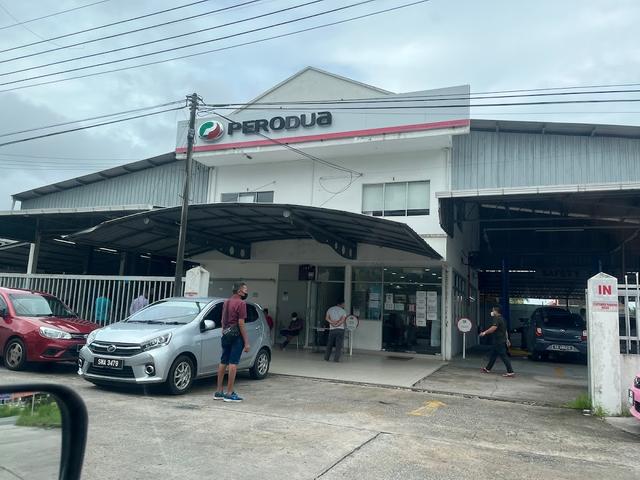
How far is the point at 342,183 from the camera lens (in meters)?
18.0

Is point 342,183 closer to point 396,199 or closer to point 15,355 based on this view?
point 396,199

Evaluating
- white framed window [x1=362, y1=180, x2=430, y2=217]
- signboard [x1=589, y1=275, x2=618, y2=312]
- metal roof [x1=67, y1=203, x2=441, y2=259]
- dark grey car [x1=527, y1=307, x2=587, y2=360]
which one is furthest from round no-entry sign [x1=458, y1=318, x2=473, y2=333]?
signboard [x1=589, y1=275, x2=618, y2=312]

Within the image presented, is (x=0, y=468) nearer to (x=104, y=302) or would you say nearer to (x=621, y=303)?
(x=621, y=303)

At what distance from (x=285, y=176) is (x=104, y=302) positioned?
25.4 feet

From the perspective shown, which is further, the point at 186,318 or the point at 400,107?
the point at 400,107

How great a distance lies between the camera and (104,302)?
558 inches

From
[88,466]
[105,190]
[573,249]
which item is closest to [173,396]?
[88,466]

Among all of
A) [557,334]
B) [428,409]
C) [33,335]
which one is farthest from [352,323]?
[33,335]

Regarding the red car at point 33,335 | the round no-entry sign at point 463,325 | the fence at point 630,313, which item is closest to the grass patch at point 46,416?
the fence at point 630,313

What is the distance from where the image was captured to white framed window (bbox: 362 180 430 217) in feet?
55.3

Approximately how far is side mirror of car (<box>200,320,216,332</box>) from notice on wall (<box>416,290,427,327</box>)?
915cm

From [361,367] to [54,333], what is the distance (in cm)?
718

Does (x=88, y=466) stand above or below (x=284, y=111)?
below

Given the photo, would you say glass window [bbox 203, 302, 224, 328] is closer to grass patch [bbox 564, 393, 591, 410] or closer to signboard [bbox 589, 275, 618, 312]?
grass patch [bbox 564, 393, 591, 410]
